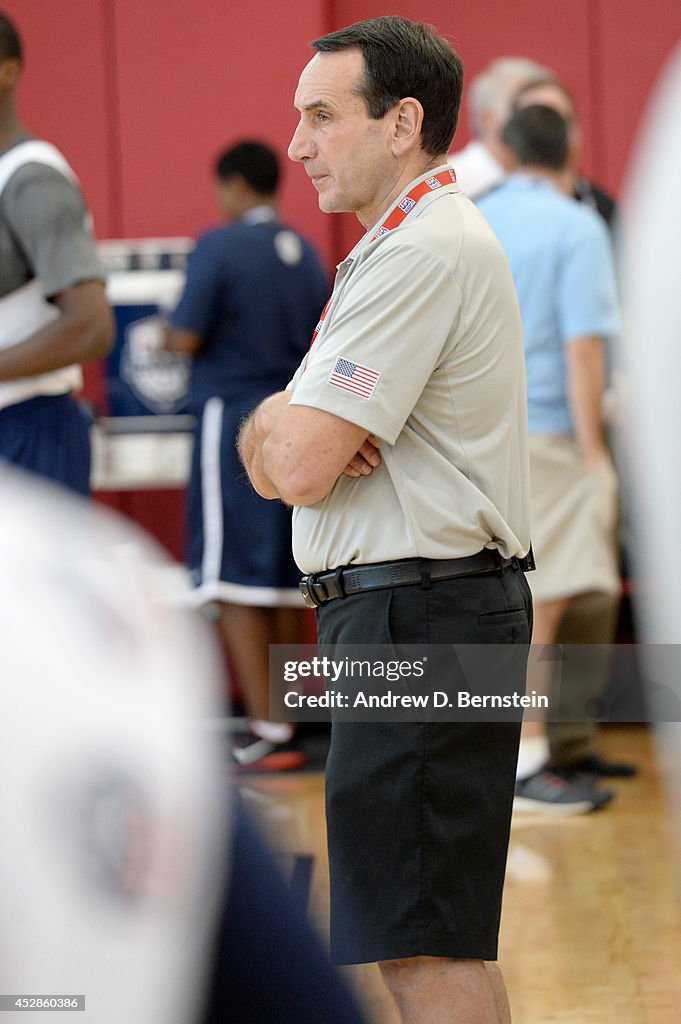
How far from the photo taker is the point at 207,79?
15.1 feet

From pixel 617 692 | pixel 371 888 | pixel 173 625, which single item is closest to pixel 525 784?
pixel 617 692

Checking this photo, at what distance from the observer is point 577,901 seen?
2883mm

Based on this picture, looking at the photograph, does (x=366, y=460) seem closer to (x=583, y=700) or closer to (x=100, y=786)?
(x=100, y=786)

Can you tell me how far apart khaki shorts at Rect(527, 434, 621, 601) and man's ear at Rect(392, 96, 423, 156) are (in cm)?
185

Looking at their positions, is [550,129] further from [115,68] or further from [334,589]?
[334,589]

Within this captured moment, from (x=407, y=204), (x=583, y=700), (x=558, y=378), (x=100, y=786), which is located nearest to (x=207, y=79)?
(x=558, y=378)

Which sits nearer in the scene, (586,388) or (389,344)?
(389,344)

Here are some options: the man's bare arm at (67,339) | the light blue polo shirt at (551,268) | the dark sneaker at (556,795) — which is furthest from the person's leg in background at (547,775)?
the man's bare arm at (67,339)

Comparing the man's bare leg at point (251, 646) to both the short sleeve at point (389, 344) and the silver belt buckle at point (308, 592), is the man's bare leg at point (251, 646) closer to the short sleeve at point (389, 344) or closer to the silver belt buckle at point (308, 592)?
the silver belt buckle at point (308, 592)

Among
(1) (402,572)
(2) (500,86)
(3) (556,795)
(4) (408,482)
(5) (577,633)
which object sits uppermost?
(2) (500,86)

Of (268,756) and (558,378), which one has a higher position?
(558,378)

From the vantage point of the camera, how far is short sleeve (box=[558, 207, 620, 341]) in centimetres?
339

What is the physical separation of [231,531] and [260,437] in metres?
2.39
